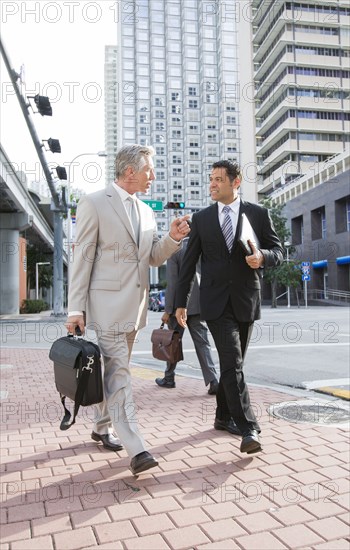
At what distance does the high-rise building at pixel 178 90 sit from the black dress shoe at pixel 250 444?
8429 centimetres

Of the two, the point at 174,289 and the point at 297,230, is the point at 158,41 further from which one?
the point at 174,289

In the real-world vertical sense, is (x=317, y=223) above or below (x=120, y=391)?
above

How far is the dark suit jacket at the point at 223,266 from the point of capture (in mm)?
3613

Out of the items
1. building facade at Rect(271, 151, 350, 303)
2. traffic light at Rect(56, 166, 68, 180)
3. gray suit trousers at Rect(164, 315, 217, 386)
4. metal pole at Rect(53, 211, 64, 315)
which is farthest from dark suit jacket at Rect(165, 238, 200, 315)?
building facade at Rect(271, 151, 350, 303)

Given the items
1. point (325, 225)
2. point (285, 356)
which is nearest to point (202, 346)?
point (285, 356)

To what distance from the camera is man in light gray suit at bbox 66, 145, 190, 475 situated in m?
3.18

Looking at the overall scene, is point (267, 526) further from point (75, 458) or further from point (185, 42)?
point (185, 42)

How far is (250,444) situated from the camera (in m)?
3.30

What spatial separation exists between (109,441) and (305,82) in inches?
2611

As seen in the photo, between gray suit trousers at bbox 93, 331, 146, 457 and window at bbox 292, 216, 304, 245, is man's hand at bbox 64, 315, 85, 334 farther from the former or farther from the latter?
window at bbox 292, 216, 304, 245

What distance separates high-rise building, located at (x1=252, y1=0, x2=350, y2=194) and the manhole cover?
195 ft

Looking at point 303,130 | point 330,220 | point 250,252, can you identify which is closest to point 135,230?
point 250,252

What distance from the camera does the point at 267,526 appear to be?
2504 mm

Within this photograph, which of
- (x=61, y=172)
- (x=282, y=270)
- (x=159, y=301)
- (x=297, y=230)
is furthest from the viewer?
(x=297, y=230)
